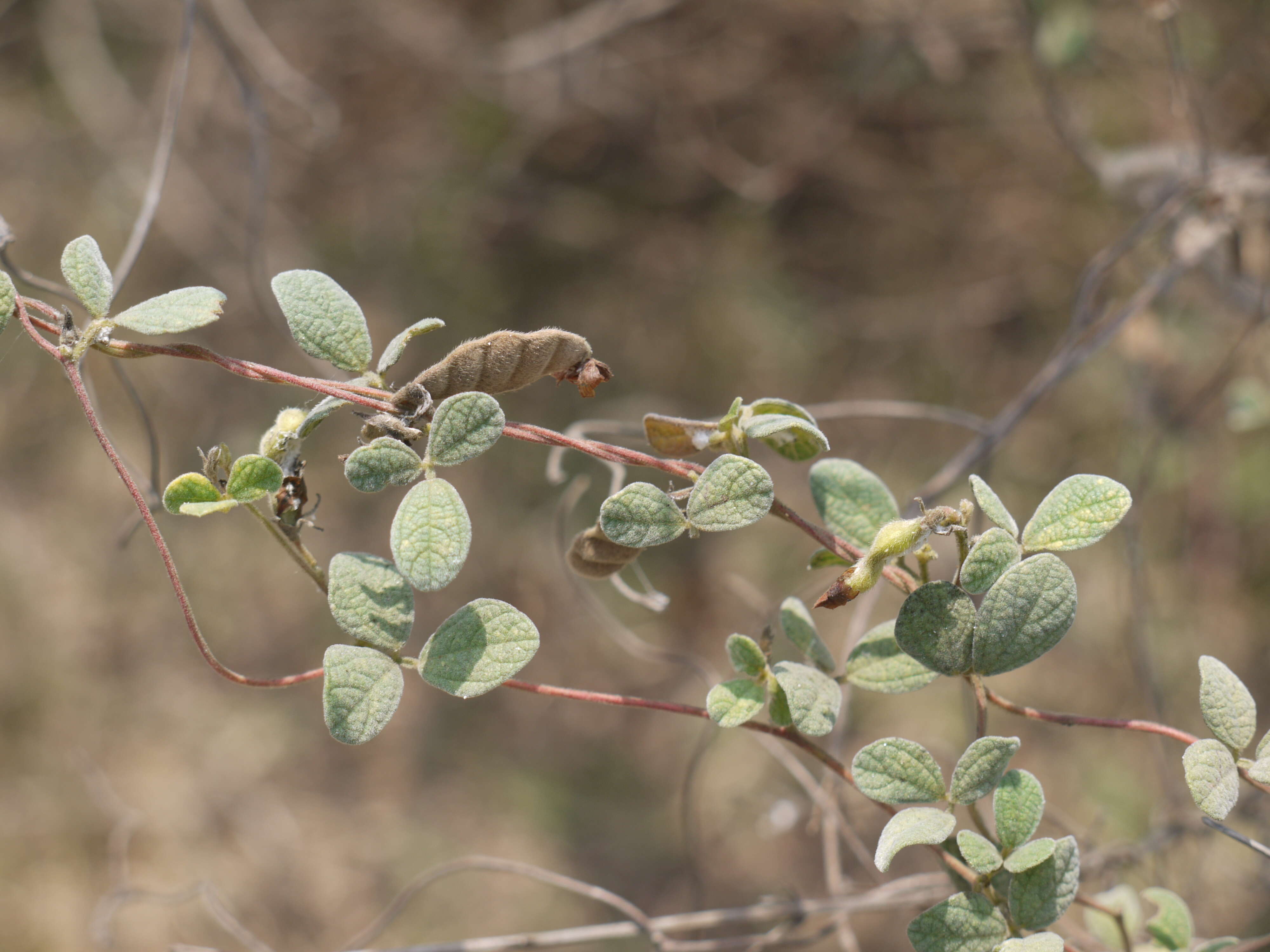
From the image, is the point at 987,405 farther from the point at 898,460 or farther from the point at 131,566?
the point at 131,566

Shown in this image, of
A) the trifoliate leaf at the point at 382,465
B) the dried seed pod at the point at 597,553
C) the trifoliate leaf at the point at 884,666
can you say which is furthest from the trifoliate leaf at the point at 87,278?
the trifoliate leaf at the point at 884,666

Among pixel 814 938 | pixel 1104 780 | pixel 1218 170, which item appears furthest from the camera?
pixel 1104 780

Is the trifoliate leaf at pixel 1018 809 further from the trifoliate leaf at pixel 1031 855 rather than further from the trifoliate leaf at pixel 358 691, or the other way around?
the trifoliate leaf at pixel 358 691

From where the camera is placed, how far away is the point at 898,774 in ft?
1.97

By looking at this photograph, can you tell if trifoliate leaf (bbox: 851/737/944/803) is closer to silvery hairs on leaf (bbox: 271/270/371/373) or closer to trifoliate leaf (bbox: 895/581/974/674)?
trifoliate leaf (bbox: 895/581/974/674)

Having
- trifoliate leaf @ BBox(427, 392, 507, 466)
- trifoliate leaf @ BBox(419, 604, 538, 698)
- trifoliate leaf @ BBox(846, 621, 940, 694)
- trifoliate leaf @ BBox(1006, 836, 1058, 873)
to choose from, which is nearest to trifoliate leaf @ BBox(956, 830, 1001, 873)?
trifoliate leaf @ BBox(1006, 836, 1058, 873)

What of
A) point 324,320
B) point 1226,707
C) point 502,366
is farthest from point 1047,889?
point 324,320

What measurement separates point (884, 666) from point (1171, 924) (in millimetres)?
389

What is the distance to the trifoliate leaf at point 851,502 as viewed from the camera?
2.26ft

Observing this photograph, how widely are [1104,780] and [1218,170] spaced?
4.91 ft

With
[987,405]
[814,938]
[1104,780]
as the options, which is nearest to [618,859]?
[1104,780]

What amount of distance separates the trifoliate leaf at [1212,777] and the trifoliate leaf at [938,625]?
0.50 feet

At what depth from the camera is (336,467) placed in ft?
7.98

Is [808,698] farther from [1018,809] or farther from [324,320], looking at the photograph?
[324,320]
